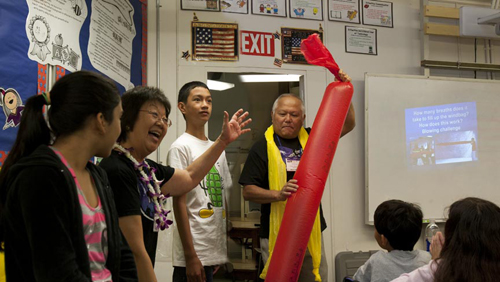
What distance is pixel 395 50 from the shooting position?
15.3 ft

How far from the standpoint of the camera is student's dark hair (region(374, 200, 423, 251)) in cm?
222

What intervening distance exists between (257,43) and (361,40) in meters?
1.04

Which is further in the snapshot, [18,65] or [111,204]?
[18,65]

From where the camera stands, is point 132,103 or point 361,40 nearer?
point 132,103

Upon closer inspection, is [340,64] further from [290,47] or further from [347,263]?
[347,263]

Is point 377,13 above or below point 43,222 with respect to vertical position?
above

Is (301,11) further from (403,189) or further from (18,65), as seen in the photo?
(18,65)

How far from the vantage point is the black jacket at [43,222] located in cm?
114

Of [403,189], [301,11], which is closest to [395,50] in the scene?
[301,11]

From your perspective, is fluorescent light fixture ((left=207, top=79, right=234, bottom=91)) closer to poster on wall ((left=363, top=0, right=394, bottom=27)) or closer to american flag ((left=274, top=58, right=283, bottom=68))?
american flag ((left=274, top=58, right=283, bottom=68))

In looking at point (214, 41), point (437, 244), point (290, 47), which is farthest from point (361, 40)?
point (437, 244)

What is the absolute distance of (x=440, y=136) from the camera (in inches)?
177

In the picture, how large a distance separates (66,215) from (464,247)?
45.1 inches

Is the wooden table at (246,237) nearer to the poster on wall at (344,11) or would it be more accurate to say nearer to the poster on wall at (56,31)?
the poster on wall at (344,11)
